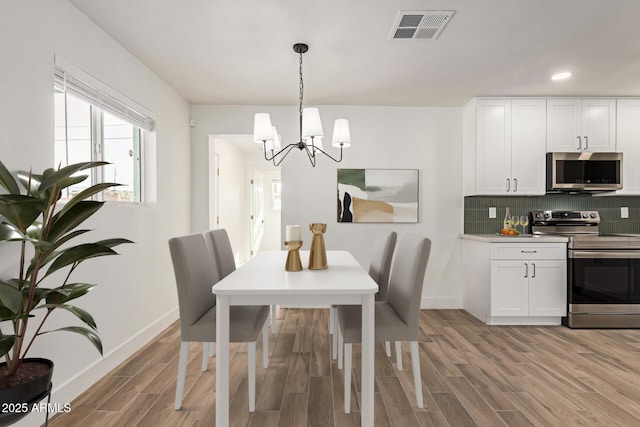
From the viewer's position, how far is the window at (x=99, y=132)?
2.28 m

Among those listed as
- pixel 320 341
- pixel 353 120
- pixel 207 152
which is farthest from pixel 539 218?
pixel 207 152

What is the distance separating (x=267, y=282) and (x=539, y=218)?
3.60 m

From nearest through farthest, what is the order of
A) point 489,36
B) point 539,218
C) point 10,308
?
point 10,308
point 489,36
point 539,218

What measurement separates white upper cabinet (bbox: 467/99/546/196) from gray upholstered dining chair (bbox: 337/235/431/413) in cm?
224

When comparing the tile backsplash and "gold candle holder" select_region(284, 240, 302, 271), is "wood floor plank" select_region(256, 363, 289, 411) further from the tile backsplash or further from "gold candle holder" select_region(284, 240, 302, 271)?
the tile backsplash

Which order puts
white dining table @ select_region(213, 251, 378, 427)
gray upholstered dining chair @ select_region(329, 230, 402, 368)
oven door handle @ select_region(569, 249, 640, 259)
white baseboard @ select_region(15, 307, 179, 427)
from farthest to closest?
oven door handle @ select_region(569, 249, 640, 259), gray upholstered dining chair @ select_region(329, 230, 402, 368), white baseboard @ select_region(15, 307, 179, 427), white dining table @ select_region(213, 251, 378, 427)

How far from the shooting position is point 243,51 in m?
2.84

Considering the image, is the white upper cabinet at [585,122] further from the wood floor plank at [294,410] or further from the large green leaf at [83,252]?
the large green leaf at [83,252]

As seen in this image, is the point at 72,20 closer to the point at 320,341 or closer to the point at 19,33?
the point at 19,33

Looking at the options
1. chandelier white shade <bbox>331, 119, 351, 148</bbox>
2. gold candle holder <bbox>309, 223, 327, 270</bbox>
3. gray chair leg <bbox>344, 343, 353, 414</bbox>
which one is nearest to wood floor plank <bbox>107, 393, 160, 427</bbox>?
gray chair leg <bbox>344, 343, 353, 414</bbox>

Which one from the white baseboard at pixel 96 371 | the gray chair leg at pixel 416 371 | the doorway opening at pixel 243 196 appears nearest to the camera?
the white baseboard at pixel 96 371

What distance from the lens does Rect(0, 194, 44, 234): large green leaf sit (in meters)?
1.34

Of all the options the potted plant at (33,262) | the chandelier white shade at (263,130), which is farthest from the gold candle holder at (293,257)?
the potted plant at (33,262)

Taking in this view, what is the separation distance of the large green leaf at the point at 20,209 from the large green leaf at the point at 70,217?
0.35 ft
